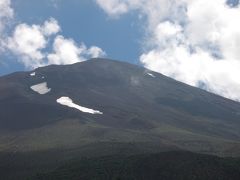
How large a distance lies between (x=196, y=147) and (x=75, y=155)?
166 feet

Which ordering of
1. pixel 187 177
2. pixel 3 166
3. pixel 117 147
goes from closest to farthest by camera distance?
pixel 187 177
pixel 3 166
pixel 117 147

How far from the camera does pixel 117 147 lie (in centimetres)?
17000

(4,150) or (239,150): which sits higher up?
(239,150)

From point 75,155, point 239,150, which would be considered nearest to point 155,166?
point 75,155

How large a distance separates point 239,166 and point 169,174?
16876 millimetres

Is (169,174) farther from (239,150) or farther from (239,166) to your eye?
(239,150)

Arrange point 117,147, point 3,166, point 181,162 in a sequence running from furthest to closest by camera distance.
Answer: point 117,147, point 3,166, point 181,162

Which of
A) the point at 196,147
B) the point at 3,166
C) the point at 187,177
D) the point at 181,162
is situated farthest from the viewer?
the point at 196,147

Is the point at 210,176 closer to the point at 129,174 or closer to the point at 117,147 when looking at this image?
the point at 129,174

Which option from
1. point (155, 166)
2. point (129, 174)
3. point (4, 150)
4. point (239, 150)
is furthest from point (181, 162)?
point (4, 150)

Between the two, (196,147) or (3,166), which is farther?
(196,147)

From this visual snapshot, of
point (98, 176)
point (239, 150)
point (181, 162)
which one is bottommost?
point (98, 176)

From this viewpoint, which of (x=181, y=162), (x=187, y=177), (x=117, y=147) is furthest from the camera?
(x=117, y=147)

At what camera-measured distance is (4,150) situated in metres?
178
